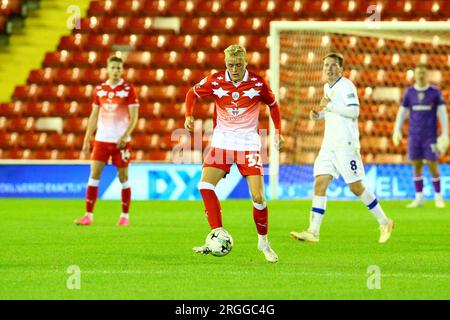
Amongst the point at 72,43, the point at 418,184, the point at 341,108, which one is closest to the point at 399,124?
the point at 418,184

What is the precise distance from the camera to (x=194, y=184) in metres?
18.5

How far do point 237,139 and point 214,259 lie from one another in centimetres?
98

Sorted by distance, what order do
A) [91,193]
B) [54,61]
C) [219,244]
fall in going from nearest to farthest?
[219,244] < [91,193] < [54,61]

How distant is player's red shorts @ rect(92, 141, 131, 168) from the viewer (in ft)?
42.9

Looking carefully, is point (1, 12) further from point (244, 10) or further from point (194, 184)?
point (194, 184)

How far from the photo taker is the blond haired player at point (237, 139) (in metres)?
8.98

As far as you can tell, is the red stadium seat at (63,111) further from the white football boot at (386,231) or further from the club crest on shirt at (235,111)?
the club crest on shirt at (235,111)

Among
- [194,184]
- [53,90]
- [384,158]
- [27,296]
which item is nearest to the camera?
[27,296]

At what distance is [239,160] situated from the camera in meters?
9.04

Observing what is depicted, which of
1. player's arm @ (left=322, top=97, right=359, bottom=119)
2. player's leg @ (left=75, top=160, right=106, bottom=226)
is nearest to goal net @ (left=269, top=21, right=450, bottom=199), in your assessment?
player's leg @ (left=75, top=160, right=106, bottom=226)

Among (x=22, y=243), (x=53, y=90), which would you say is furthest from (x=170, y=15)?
(x=22, y=243)

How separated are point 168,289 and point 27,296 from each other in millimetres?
902

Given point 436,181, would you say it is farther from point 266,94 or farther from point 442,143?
point 266,94

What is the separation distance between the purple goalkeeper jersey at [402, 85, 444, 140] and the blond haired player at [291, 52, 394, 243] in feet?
18.9
